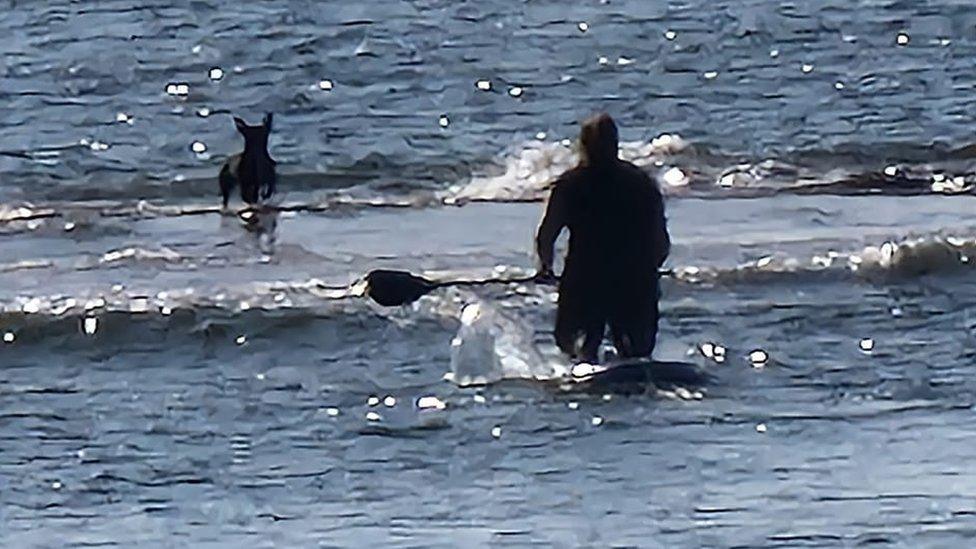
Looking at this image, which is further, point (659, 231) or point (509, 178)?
point (509, 178)

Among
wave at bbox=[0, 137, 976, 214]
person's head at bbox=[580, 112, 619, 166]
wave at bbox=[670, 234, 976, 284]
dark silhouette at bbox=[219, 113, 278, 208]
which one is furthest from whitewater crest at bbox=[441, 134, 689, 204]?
person's head at bbox=[580, 112, 619, 166]

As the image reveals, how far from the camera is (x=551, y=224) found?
45.5ft

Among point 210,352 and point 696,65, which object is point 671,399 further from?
point 696,65

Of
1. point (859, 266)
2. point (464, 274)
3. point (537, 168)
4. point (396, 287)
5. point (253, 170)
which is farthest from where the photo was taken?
point (537, 168)

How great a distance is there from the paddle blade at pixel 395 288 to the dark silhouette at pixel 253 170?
190 inches

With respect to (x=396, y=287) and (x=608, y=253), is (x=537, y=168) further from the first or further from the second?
(x=608, y=253)

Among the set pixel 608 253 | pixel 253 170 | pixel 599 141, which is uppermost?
pixel 599 141

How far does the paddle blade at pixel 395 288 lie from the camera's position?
14.6m

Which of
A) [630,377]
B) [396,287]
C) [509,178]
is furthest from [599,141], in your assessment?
[509,178]

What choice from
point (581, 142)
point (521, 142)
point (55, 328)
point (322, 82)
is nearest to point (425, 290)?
point (581, 142)

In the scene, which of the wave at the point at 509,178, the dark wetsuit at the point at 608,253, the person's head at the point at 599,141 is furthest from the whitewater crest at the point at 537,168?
the person's head at the point at 599,141

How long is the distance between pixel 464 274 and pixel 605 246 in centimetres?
393

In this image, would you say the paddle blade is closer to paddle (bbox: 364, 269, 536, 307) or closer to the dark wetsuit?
paddle (bbox: 364, 269, 536, 307)

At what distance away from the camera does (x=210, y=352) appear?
51.4ft
